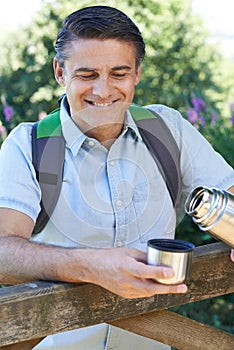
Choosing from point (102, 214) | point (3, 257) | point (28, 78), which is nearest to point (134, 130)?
point (102, 214)

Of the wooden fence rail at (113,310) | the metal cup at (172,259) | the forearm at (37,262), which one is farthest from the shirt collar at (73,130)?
the metal cup at (172,259)

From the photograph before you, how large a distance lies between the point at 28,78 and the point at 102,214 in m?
10.7

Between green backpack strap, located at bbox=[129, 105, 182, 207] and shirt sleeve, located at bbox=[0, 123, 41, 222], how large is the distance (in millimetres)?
348

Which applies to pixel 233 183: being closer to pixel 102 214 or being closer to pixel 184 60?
pixel 102 214

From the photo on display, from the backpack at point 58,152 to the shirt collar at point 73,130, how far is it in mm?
15

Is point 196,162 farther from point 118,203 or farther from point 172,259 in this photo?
point 172,259

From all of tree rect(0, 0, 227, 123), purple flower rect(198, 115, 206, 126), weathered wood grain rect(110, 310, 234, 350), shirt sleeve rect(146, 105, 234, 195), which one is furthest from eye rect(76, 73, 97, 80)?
tree rect(0, 0, 227, 123)

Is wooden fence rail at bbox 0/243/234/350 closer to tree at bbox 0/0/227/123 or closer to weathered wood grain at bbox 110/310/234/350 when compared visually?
weathered wood grain at bbox 110/310/234/350

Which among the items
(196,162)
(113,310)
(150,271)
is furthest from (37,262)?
(196,162)

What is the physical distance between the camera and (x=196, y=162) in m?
1.86

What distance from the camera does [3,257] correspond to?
1467 mm

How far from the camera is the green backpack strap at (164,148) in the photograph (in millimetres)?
1826

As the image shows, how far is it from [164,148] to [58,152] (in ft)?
1.02

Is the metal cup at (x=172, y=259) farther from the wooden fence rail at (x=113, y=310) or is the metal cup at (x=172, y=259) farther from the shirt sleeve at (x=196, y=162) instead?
the shirt sleeve at (x=196, y=162)
